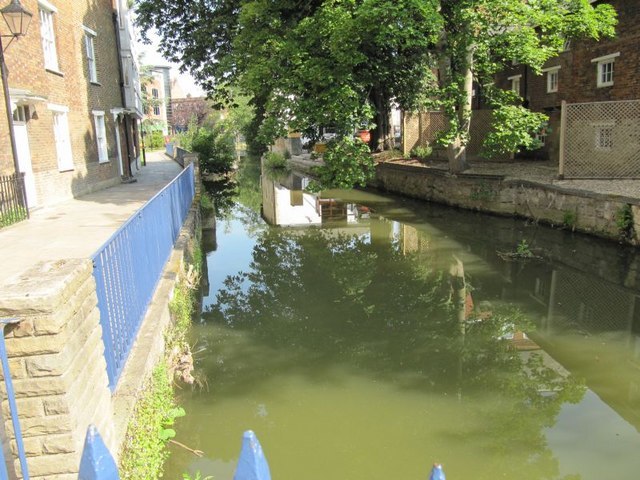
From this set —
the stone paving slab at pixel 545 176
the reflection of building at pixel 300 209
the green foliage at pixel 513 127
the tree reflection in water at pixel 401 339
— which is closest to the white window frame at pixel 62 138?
the reflection of building at pixel 300 209

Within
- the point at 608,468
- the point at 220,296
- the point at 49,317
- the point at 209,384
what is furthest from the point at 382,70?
the point at 49,317

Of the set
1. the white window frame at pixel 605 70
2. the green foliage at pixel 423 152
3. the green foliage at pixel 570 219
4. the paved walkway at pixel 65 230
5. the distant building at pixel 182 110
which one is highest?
the distant building at pixel 182 110

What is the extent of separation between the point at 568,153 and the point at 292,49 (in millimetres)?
7766

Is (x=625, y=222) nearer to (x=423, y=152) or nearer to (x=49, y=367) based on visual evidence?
(x=49, y=367)

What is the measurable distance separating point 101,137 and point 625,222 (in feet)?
55.4

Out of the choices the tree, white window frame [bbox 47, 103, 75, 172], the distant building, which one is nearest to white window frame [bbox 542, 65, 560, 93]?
the tree

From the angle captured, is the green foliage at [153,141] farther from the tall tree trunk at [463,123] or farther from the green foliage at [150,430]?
the green foliage at [150,430]

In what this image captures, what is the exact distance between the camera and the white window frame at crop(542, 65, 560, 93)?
2136 centimetres

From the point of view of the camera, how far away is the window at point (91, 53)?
18469 mm

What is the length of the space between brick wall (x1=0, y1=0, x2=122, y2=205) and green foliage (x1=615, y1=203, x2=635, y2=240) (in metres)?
13.1

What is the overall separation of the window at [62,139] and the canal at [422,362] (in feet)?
21.7

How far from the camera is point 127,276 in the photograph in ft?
17.1

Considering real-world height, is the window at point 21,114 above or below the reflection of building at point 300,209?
above

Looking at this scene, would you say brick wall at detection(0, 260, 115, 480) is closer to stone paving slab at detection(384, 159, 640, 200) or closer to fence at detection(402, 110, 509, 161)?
→ stone paving slab at detection(384, 159, 640, 200)
